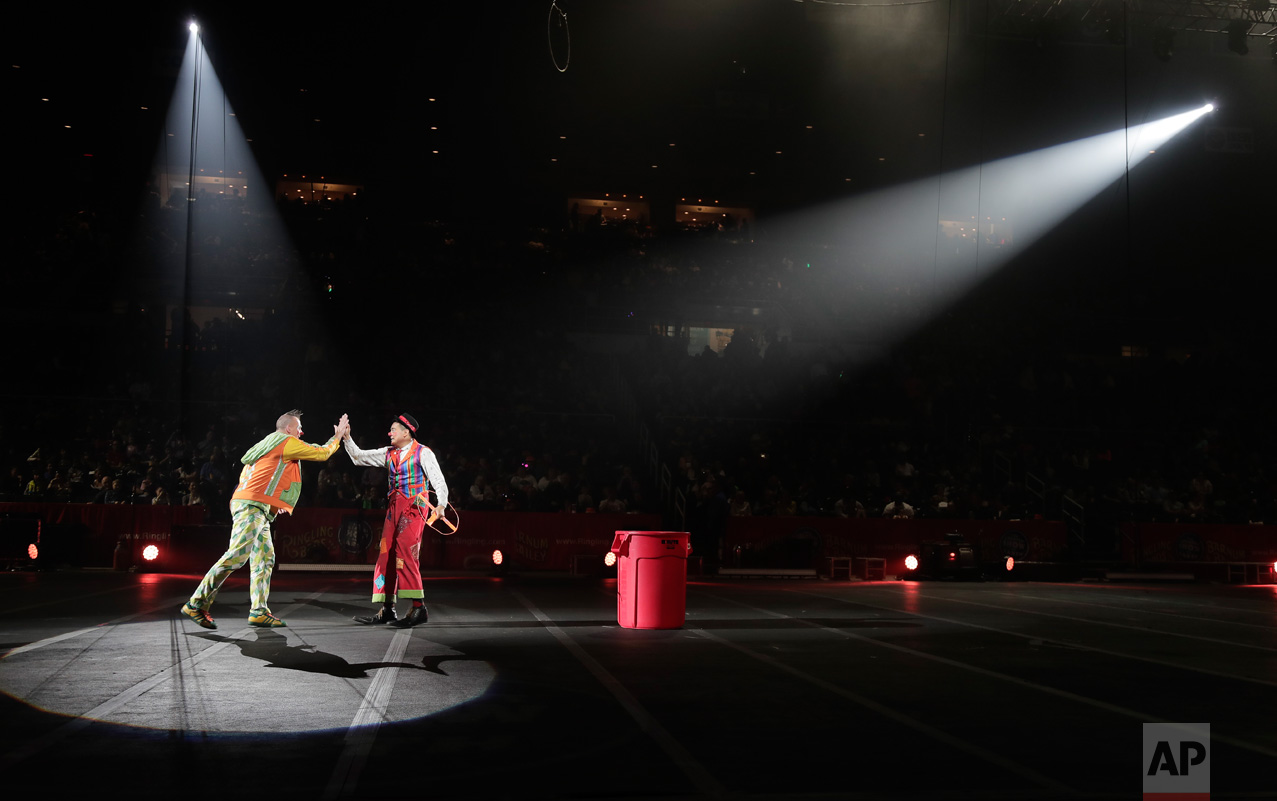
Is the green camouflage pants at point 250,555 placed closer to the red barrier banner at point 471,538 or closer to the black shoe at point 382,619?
the black shoe at point 382,619

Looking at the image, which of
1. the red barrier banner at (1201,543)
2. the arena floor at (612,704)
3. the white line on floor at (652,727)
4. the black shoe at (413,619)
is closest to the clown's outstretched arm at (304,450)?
the arena floor at (612,704)

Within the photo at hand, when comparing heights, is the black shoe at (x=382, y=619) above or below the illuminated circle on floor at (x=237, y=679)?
below

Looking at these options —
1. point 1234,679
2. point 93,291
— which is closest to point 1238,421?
point 1234,679

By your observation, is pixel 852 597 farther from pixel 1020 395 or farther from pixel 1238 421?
pixel 1238 421

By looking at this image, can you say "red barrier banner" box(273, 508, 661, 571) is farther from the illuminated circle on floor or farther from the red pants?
the illuminated circle on floor

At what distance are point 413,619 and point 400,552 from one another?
0.71 meters

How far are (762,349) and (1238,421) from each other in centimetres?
1440

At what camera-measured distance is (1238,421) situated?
1140 inches

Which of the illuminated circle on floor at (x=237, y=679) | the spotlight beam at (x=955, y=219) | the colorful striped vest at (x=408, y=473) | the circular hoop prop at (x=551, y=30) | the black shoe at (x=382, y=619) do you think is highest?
the circular hoop prop at (x=551, y=30)

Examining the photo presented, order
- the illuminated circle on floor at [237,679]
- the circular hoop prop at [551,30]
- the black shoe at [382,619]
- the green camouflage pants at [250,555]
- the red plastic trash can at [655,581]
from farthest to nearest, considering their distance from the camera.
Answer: the circular hoop prop at [551,30]
the red plastic trash can at [655,581]
the black shoe at [382,619]
the green camouflage pants at [250,555]
the illuminated circle on floor at [237,679]

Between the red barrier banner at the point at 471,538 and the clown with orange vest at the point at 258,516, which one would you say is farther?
the red barrier banner at the point at 471,538

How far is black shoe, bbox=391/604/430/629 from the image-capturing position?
9898mm

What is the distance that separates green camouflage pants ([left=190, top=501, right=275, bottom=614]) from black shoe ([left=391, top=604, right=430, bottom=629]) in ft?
4.28

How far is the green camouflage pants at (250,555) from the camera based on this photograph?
30.8 feet
